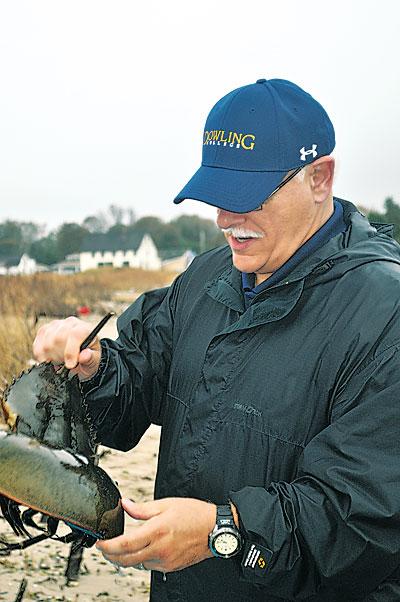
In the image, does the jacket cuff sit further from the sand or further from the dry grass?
the sand

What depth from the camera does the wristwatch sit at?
2.01 meters

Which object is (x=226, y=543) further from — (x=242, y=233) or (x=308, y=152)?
(x=308, y=152)

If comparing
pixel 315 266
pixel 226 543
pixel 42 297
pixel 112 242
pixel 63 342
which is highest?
pixel 315 266

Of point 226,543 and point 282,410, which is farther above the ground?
point 282,410

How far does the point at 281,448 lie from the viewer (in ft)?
7.37

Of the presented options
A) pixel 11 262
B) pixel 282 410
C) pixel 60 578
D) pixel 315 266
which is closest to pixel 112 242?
pixel 11 262

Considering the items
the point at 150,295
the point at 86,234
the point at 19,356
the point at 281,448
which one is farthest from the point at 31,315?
the point at 86,234

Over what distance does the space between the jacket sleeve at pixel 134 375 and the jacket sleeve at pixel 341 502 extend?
74cm

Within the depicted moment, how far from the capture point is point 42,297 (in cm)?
1967

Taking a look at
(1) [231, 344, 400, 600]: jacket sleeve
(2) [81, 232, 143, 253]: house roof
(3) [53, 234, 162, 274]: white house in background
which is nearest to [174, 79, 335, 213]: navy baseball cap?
(1) [231, 344, 400, 600]: jacket sleeve

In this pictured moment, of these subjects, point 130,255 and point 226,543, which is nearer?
point 226,543

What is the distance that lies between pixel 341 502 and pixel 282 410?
360 mm

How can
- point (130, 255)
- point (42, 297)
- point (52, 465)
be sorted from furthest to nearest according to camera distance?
point (130, 255) < point (42, 297) < point (52, 465)

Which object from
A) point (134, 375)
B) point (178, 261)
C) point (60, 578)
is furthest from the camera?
point (178, 261)
